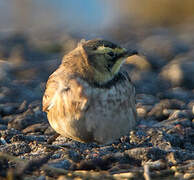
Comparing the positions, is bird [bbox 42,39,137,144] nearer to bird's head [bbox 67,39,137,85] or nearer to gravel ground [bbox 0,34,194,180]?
bird's head [bbox 67,39,137,85]

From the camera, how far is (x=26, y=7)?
13.8 metres

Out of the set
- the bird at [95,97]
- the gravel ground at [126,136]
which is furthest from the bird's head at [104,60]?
the gravel ground at [126,136]

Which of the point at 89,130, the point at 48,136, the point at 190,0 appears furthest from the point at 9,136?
the point at 190,0

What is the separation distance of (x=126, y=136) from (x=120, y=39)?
615 cm

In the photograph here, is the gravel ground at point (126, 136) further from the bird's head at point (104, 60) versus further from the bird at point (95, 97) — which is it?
the bird's head at point (104, 60)

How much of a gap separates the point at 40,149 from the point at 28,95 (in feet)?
8.79

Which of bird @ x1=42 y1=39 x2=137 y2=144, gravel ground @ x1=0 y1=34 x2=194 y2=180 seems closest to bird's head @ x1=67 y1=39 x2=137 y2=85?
bird @ x1=42 y1=39 x2=137 y2=144

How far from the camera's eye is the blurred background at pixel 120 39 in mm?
8258

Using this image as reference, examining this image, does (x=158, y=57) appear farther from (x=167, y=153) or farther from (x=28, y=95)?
(x=167, y=153)

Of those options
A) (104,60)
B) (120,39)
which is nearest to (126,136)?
(104,60)

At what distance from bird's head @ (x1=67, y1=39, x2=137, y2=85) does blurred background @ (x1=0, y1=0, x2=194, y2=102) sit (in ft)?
9.03

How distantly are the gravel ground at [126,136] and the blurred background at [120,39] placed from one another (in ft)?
0.08

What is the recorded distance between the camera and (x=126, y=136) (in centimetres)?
Result: 559

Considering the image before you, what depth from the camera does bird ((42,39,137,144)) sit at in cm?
479
